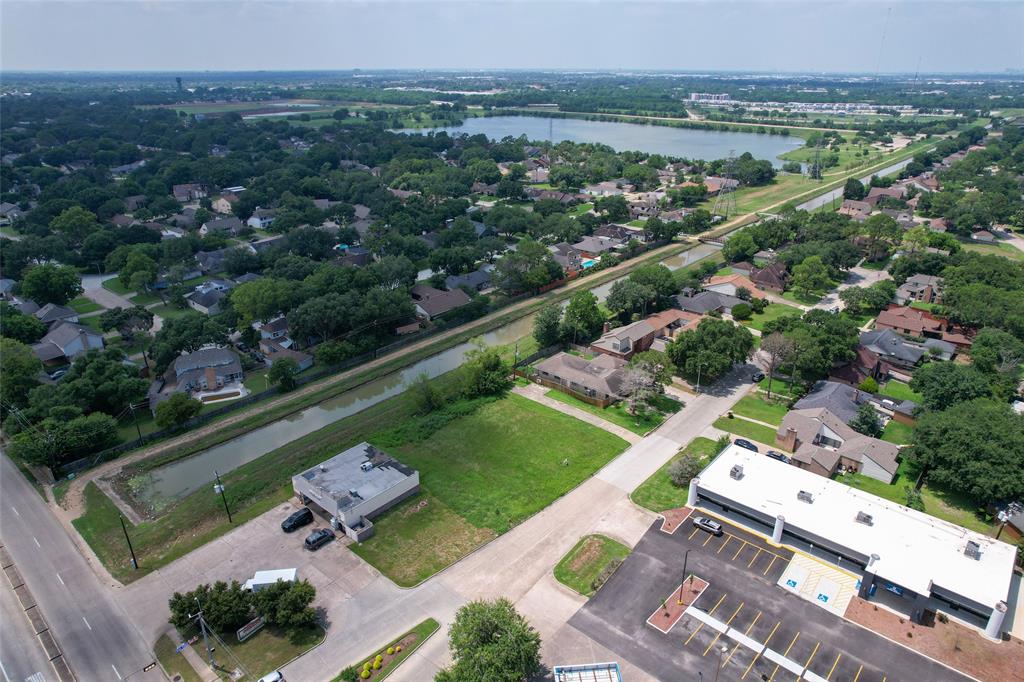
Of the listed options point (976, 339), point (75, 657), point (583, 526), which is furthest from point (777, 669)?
point (976, 339)

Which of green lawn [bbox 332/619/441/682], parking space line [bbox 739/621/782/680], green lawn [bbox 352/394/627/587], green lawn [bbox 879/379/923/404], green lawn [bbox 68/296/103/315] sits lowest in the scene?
green lawn [bbox 332/619/441/682]

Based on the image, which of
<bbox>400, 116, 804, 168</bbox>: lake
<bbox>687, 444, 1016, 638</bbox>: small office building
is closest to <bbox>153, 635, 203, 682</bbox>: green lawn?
<bbox>687, 444, 1016, 638</bbox>: small office building

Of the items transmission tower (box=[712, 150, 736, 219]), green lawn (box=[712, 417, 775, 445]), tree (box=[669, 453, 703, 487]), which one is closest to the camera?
tree (box=[669, 453, 703, 487])

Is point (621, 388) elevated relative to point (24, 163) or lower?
lower

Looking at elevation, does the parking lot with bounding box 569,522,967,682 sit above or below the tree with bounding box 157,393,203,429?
below

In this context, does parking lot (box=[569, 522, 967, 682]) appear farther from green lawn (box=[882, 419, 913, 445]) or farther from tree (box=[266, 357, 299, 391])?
tree (box=[266, 357, 299, 391])

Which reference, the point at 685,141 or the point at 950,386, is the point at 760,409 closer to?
the point at 950,386

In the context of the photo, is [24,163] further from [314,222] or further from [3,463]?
[3,463]
